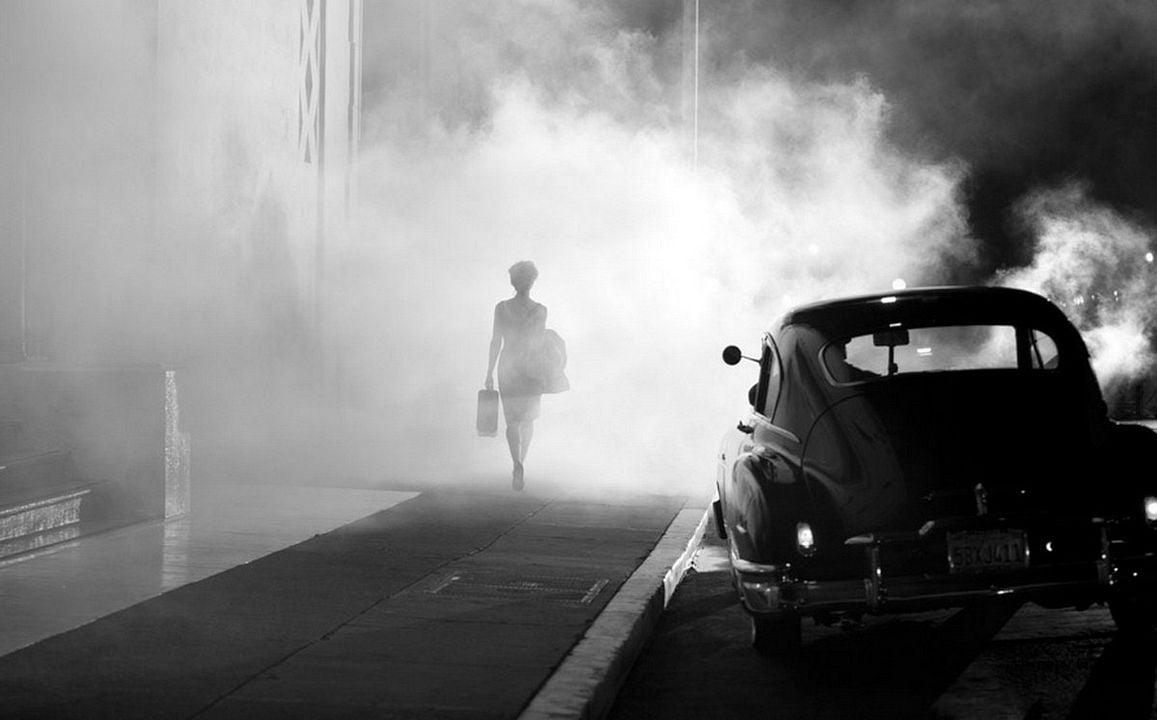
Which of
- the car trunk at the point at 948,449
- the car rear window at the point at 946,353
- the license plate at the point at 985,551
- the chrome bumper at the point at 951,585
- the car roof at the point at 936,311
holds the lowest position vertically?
the chrome bumper at the point at 951,585

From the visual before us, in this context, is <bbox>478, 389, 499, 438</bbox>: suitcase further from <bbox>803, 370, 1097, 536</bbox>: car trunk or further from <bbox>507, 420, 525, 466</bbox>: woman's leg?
<bbox>803, 370, 1097, 536</bbox>: car trunk

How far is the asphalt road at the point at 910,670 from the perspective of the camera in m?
5.45

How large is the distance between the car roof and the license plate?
1191 millimetres

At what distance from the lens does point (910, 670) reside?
6.06 meters

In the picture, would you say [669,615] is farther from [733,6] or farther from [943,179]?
[943,179]

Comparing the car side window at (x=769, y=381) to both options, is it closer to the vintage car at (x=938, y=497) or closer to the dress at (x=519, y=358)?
the vintage car at (x=938, y=497)

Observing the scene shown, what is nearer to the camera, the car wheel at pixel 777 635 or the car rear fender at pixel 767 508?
the car rear fender at pixel 767 508

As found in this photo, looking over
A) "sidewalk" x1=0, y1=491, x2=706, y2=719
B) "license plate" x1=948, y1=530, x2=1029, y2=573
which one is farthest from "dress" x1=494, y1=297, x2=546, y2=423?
"license plate" x1=948, y1=530, x2=1029, y2=573

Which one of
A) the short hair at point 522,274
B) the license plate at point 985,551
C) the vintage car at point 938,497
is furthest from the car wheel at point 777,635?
the short hair at point 522,274

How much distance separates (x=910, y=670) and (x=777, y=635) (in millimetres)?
545

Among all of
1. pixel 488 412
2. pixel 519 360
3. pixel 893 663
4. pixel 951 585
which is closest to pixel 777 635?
pixel 893 663

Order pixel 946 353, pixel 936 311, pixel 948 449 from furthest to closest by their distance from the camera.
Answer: pixel 946 353
pixel 936 311
pixel 948 449

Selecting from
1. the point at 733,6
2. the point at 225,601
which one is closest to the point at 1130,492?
the point at 225,601

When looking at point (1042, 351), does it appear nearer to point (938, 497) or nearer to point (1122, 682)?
point (938, 497)
